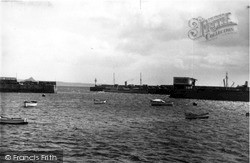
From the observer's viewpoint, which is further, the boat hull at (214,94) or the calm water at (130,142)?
the boat hull at (214,94)

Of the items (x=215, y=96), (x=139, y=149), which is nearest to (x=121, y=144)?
(x=139, y=149)

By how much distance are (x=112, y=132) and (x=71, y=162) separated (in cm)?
1693

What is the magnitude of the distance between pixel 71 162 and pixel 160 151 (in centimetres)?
1048

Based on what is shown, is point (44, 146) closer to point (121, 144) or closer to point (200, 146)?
point (121, 144)

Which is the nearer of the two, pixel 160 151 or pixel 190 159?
pixel 190 159

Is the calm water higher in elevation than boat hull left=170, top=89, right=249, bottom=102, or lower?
lower

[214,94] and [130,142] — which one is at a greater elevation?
[214,94]

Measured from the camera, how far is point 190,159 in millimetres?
30750

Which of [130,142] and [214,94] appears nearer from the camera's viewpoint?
[130,142]

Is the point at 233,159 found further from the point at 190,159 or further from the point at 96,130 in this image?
the point at 96,130

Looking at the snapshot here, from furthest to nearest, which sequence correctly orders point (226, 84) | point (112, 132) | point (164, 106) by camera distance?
1. point (226, 84)
2. point (164, 106)
3. point (112, 132)

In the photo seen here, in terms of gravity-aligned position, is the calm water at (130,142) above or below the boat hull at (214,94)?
below

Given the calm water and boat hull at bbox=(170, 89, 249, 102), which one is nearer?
the calm water

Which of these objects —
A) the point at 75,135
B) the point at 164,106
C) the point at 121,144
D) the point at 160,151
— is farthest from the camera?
the point at 164,106
